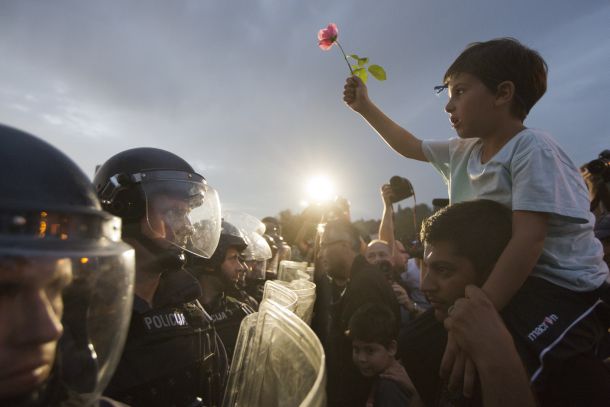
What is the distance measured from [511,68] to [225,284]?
2979 mm

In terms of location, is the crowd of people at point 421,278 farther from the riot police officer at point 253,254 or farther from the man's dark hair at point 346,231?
the riot police officer at point 253,254

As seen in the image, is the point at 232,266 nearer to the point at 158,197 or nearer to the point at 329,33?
the point at 158,197

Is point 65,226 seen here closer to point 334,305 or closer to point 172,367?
point 172,367

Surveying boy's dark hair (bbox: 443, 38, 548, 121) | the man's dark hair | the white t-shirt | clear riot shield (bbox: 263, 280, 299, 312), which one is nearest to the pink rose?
boy's dark hair (bbox: 443, 38, 548, 121)

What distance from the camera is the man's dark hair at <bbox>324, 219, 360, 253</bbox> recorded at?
14.5 ft

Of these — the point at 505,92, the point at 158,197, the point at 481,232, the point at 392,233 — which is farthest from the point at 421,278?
the point at 392,233

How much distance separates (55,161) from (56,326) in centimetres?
47

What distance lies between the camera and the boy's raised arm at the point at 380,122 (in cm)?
226

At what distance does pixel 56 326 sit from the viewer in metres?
0.74

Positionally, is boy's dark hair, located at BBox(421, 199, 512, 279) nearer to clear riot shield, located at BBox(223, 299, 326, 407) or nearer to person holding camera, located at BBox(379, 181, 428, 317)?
clear riot shield, located at BBox(223, 299, 326, 407)

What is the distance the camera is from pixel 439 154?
2.13m

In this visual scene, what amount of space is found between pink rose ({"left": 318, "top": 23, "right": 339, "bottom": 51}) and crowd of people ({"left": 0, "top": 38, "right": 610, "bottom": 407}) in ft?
0.91

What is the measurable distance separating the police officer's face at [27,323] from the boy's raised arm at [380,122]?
6.32 feet

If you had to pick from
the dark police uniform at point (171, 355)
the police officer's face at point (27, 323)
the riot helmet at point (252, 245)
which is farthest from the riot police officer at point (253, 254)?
the police officer's face at point (27, 323)
